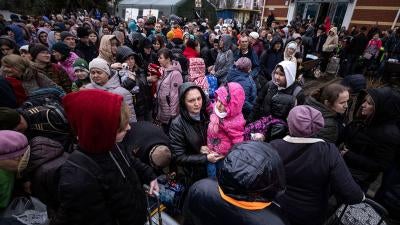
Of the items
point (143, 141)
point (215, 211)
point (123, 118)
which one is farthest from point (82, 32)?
point (215, 211)

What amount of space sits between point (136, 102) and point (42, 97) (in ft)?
4.62

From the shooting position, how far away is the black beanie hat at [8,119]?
6.70 feet

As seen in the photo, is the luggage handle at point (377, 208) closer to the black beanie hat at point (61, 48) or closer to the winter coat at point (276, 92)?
the winter coat at point (276, 92)

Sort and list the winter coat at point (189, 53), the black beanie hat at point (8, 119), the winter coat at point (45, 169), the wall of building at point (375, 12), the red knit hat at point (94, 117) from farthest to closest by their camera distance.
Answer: the wall of building at point (375, 12) → the winter coat at point (189, 53) → the black beanie hat at point (8, 119) → the winter coat at point (45, 169) → the red knit hat at point (94, 117)

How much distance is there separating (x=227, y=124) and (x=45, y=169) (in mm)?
1666

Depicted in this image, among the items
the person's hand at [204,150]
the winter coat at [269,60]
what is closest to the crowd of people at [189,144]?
the person's hand at [204,150]

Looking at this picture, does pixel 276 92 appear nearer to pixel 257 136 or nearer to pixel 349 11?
pixel 257 136

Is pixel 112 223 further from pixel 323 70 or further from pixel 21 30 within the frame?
pixel 323 70

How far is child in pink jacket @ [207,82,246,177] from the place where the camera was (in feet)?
8.39

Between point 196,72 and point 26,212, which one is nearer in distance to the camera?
point 26,212

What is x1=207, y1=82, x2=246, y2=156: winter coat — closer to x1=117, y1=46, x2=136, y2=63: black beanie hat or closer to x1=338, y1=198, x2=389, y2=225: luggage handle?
x1=338, y1=198, x2=389, y2=225: luggage handle

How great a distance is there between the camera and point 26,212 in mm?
1886

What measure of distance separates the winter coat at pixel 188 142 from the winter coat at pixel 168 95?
4.36 feet

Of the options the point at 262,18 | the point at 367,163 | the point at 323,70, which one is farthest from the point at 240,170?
the point at 262,18
